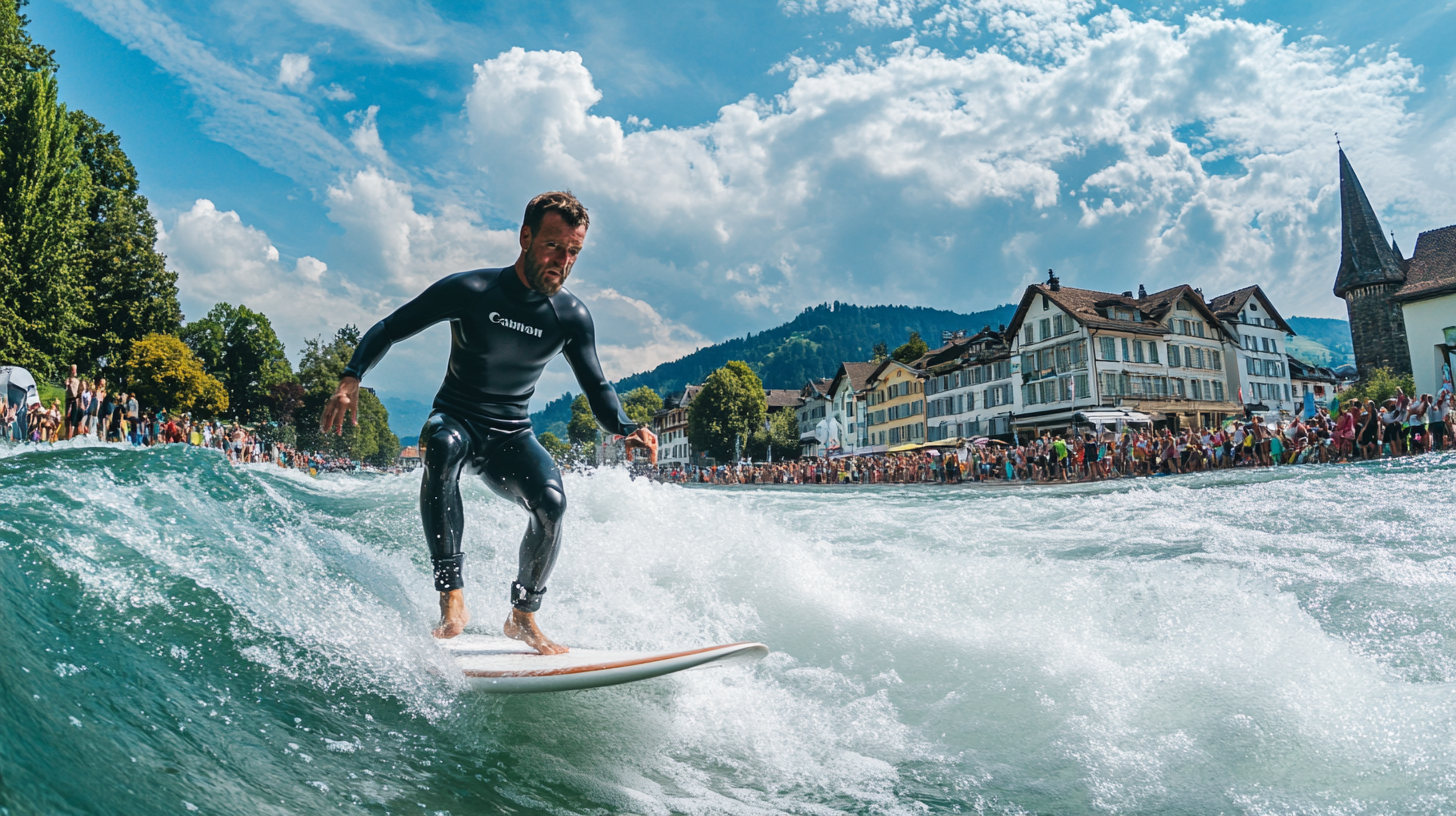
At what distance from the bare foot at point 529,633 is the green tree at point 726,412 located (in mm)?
78248

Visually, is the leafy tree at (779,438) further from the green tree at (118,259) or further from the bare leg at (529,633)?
the bare leg at (529,633)

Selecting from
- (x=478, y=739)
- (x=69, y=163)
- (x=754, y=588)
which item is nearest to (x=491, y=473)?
(x=478, y=739)

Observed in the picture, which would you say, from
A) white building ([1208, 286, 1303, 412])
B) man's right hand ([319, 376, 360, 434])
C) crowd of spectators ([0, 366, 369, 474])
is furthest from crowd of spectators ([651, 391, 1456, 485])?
white building ([1208, 286, 1303, 412])

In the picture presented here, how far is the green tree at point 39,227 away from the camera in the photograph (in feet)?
79.0

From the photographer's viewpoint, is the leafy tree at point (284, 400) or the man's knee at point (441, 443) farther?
the leafy tree at point (284, 400)

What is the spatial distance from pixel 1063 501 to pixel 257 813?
12180 millimetres

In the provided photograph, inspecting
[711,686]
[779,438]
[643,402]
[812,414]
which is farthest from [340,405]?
[643,402]

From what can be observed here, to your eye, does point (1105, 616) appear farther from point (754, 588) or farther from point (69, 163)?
point (69, 163)

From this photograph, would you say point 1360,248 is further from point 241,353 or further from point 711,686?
point 241,353

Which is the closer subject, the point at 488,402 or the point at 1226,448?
the point at 488,402

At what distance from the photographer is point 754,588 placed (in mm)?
5281

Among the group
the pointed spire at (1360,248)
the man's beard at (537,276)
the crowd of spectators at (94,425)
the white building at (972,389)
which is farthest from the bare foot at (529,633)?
the pointed spire at (1360,248)

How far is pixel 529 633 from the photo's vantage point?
3.75 metres

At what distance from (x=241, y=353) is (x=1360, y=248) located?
89277 millimetres
